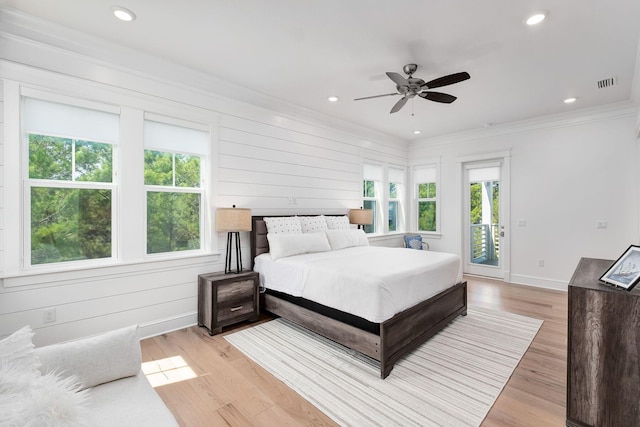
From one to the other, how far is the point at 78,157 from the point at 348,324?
2.95m

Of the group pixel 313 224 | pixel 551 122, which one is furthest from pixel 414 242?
pixel 551 122

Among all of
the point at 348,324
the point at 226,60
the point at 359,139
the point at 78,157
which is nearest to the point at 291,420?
the point at 348,324

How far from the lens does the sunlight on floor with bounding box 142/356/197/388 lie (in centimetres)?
234

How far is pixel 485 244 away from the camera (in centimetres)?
586

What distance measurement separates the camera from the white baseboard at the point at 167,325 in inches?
121

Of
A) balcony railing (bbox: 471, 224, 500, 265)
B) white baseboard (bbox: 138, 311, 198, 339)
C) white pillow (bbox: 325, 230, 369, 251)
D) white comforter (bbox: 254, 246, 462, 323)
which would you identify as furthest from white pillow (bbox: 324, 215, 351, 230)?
balcony railing (bbox: 471, 224, 500, 265)

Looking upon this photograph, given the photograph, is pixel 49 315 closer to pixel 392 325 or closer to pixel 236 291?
pixel 236 291

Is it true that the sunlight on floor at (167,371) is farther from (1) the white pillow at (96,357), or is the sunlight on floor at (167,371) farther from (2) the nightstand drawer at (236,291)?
(1) the white pillow at (96,357)

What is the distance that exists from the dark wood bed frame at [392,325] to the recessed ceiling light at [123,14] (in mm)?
2974

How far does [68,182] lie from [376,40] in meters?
3.10

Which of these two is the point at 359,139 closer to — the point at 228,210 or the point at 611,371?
the point at 228,210

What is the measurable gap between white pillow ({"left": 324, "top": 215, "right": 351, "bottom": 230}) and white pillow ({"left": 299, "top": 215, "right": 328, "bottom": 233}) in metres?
0.17

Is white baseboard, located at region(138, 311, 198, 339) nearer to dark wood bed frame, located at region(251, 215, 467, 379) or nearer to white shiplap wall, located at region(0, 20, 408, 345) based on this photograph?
white shiplap wall, located at region(0, 20, 408, 345)

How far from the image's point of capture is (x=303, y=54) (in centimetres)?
295
